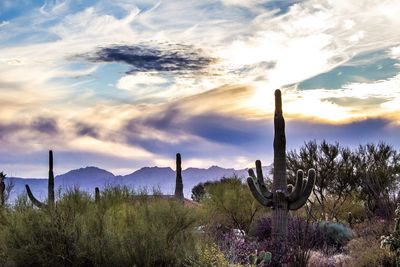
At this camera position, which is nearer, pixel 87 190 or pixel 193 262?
pixel 193 262

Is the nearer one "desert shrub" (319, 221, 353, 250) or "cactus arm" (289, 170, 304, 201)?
"cactus arm" (289, 170, 304, 201)

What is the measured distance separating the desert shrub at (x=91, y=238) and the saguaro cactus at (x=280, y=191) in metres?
6.72

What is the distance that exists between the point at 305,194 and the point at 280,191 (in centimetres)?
94

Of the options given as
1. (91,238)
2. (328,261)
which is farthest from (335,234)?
(91,238)

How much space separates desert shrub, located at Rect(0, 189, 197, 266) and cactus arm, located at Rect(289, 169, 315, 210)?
6530 mm

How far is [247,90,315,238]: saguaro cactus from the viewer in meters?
23.0

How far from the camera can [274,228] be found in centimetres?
2352

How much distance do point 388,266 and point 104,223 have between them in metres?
8.13

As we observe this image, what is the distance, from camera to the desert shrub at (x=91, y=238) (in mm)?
15773

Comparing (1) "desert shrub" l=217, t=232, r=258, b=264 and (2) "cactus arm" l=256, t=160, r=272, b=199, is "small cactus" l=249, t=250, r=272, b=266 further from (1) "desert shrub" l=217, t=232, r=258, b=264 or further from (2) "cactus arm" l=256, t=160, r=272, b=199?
(2) "cactus arm" l=256, t=160, r=272, b=199

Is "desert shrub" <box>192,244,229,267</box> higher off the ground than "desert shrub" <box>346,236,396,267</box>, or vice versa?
"desert shrub" <box>192,244,229,267</box>

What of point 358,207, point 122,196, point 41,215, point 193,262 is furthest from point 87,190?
point 358,207

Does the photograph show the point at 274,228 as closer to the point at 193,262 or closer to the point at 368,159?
the point at 193,262

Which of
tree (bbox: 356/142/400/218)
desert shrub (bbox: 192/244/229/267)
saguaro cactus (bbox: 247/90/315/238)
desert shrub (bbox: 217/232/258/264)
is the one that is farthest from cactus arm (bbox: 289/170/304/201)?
tree (bbox: 356/142/400/218)
